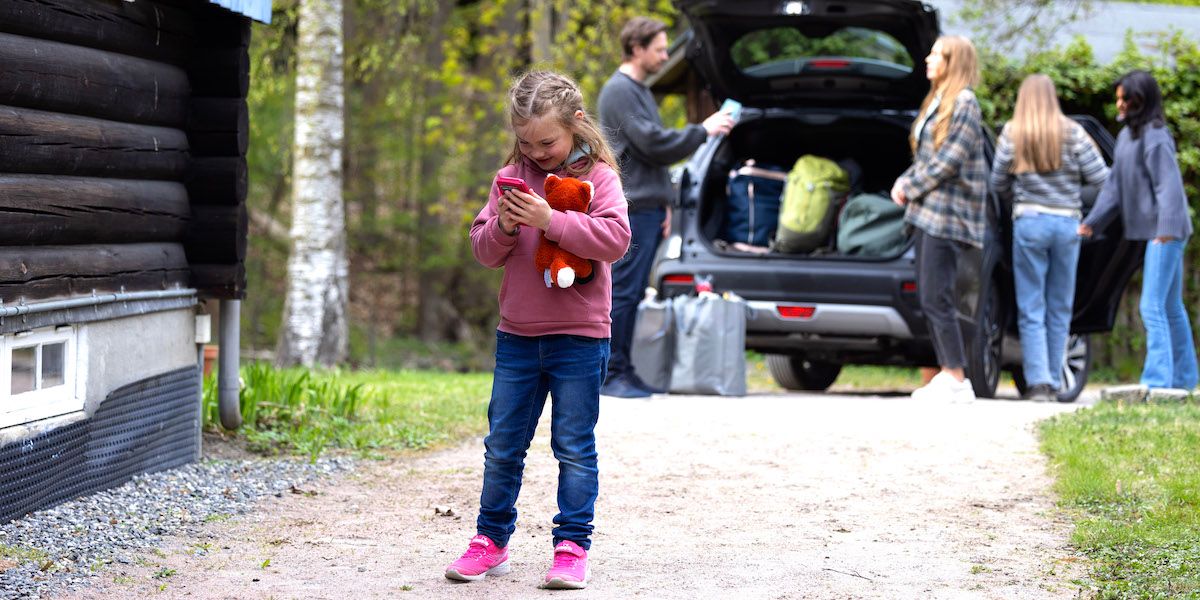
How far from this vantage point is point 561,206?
174 inches

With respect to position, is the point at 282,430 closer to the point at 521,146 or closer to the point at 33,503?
the point at 33,503

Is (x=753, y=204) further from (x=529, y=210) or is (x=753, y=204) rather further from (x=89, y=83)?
(x=529, y=210)

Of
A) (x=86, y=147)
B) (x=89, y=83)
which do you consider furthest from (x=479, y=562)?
(x=89, y=83)

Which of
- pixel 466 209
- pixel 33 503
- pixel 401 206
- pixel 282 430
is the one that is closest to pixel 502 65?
pixel 466 209

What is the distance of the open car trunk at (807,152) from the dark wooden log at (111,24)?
12.9ft

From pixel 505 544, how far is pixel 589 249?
3.13 feet

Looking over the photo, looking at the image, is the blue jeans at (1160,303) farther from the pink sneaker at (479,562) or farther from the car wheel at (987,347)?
the pink sneaker at (479,562)

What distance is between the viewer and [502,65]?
63.1ft

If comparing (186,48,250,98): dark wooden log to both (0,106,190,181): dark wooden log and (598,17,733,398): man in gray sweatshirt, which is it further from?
(598,17,733,398): man in gray sweatshirt

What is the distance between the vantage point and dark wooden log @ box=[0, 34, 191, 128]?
5.16 meters

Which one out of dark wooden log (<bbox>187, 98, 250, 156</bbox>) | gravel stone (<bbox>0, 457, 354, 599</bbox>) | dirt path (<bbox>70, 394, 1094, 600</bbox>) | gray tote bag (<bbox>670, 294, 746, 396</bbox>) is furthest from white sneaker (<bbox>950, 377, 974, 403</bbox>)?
dark wooden log (<bbox>187, 98, 250, 156</bbox>)

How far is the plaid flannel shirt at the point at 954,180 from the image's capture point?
8.46m

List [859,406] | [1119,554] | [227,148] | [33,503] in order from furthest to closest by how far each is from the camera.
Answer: [859,406] < [227,148] < [33,503] < [1119,554]

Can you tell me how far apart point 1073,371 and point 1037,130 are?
2177 mm
